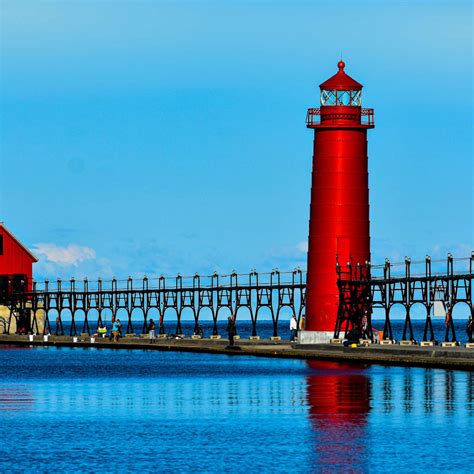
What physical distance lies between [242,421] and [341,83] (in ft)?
101

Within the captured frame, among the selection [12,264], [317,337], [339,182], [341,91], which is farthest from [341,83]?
[12,264]

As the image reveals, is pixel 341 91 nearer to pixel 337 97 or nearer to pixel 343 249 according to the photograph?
pixel 337 97

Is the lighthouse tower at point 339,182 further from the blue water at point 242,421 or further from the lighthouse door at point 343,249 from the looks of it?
the blue water at point 242,421

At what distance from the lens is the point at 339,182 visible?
65062 mm

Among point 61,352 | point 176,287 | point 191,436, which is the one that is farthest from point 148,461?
point 176,287

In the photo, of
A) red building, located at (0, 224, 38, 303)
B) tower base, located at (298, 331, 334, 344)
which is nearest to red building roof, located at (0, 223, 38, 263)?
red building, located at (0, 224, 38, 303)

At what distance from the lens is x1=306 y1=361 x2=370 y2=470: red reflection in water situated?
3048cm

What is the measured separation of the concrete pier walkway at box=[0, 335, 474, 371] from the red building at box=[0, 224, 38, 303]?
19.7 metres

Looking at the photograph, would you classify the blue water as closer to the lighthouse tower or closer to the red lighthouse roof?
the lighthouse tower

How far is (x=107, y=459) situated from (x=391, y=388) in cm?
1758

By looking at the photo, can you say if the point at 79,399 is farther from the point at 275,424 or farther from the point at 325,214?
the point at 325,214

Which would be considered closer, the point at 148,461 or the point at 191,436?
the point at 148,461

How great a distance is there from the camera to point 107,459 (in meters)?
30.6

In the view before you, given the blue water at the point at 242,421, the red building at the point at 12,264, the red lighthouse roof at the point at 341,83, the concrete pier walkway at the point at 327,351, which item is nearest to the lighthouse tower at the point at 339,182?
the red lighthouse roof at the point at 341,83
